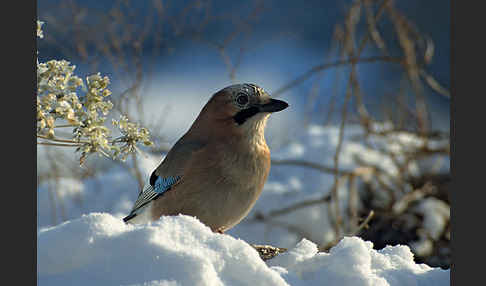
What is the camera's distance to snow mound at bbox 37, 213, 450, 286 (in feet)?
5.35

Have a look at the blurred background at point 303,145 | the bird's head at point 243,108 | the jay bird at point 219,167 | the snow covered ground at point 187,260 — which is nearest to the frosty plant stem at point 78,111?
the snow covered ground at point 187,260

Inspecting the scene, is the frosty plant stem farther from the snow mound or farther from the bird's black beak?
the bird's black beak

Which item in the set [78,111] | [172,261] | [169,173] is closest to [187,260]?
[172,261]

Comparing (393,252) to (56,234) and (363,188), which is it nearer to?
(56,234)

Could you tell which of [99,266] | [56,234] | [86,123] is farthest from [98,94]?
[99,266]

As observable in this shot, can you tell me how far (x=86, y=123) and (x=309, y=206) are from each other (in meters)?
3.06

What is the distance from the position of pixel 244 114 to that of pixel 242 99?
72 mm

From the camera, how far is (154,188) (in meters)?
2.95

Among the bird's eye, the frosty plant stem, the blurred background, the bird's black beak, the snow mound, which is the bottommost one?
the snow mound

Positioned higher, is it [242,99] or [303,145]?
[303,145]

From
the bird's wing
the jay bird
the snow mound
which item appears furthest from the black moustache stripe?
the snow mound

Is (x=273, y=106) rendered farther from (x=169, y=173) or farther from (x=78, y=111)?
(x=78, y=111)

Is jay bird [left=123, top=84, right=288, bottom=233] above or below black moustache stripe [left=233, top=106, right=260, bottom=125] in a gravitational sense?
below

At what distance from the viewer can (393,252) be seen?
2.19 m
